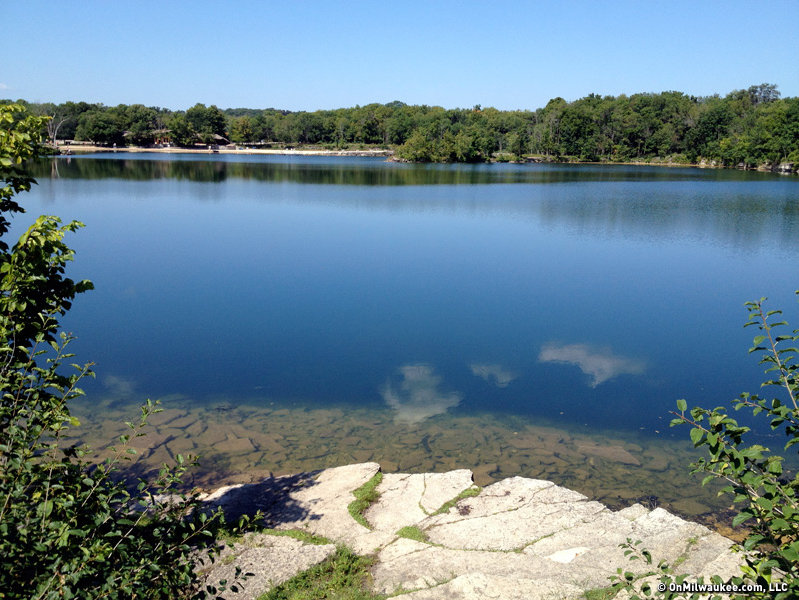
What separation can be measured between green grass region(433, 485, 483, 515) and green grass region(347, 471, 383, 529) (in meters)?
1.01

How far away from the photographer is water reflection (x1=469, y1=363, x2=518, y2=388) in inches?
566

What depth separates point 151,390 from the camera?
13.7m

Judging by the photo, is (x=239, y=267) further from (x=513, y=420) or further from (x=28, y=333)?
(x=28, y=333)

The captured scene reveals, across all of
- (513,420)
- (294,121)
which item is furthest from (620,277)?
(294,121)

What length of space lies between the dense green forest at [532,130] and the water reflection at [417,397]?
369 feet

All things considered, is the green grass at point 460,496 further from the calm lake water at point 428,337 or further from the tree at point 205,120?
the tree at point 205,120

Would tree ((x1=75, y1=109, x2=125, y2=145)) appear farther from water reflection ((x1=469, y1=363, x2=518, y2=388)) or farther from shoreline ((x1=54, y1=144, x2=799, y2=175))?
water reflection ((x1=469, y1=363, x2=518, y2=388))

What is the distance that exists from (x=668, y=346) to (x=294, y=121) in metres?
176

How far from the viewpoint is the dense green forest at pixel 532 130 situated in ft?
404

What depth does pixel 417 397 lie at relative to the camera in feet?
44.3

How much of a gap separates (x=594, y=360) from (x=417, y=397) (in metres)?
5.33

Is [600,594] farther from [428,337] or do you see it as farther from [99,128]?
[99,128]

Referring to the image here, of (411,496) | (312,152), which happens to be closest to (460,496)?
(411,496)

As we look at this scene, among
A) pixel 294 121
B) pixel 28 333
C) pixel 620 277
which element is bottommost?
pixel 620 277
